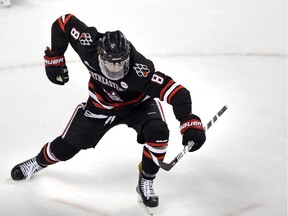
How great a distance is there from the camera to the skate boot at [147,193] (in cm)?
345

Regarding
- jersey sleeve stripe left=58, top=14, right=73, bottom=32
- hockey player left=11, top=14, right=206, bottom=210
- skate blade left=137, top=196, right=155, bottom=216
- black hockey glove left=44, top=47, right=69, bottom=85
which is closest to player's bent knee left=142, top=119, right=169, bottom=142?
hockey player left=11, top=14, right=206, bottom=210

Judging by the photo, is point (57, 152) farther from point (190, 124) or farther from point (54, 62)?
point (190, 124)

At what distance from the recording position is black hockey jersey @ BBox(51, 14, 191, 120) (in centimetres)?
313

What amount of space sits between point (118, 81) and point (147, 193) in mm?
678

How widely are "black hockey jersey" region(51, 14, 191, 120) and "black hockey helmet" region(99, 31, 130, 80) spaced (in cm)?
6

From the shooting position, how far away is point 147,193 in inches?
136

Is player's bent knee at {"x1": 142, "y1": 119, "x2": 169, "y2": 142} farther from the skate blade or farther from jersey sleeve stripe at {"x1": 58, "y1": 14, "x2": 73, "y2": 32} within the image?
jersey sleeve stripe at {"x1": 58, "y1": 14, "x2": 73, "y2": 32}

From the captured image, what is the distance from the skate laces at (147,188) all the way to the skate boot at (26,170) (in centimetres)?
62

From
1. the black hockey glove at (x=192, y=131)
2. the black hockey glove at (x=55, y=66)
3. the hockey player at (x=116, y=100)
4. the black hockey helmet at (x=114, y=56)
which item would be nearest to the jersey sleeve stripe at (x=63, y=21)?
the hockey player at (x=116, y=100)

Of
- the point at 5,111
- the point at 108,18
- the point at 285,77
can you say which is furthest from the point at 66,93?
the point at 285,77

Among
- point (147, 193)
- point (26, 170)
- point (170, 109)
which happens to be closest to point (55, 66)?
point (26, 170)

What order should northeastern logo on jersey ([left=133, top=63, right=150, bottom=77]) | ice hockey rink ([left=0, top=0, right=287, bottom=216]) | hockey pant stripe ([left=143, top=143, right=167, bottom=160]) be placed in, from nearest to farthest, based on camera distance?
northeastern logo on jersey ([left=133, top=63, right=150, bottom=77]) < hockey pant stripe ([left=143, top=143, right=167, bottom=160]) < ice hockey rink ([left=0, top=0, right=287, bottom=216])

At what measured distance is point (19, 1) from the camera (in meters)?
5.93

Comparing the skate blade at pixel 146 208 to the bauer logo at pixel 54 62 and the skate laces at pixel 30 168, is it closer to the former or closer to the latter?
the skate laces at pixel 30 168
